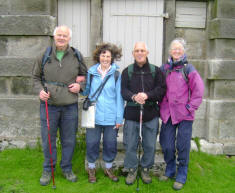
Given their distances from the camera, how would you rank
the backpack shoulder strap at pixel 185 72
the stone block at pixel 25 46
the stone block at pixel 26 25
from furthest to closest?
1. the stone block at pixel 25 46
2. the stone block at pixel 26 25
3. the backpack shoulder strap at pixel 185 72

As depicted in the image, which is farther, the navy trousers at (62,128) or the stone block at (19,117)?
the stone block at (19,117)

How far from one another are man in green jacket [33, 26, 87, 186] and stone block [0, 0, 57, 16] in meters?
1.35

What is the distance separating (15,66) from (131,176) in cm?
266

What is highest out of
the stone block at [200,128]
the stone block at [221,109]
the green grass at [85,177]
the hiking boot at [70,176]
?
the stone block at [221,109]

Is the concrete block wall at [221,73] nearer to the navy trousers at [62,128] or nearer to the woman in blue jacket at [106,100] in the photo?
the woman in blue jacket at [106,100]

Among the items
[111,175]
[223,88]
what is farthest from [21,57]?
[223,88]

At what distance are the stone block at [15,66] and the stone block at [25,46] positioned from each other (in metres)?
0.09

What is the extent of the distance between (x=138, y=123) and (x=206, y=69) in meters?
2.10

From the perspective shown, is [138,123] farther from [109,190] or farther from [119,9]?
[119,9]

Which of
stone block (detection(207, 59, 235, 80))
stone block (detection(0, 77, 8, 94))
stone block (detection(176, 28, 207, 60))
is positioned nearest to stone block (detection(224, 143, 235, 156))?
stone block (detection(207, 59, 235, 80))

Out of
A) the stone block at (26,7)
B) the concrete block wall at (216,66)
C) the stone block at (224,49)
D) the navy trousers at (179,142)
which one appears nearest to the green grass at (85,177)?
the navy trousers at (179,142)

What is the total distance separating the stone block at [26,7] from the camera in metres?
4.39

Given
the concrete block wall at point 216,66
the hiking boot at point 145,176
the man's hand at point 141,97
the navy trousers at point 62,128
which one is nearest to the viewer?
the man's hand at point 141,97

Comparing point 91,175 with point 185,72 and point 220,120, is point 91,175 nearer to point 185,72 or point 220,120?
point 185,72
